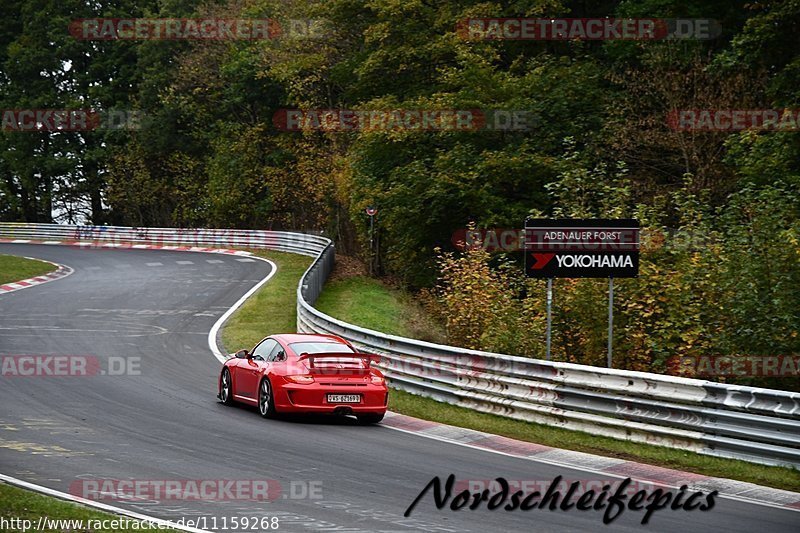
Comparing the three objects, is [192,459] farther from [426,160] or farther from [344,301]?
[426,160]

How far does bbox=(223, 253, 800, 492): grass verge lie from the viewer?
13078 millimetres

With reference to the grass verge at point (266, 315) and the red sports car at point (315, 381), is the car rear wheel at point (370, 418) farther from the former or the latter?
the grass verge at point (266, 315)

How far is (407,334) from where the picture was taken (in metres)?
28.9

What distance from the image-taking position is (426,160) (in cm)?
3816

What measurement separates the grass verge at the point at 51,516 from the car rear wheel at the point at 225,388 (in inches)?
300

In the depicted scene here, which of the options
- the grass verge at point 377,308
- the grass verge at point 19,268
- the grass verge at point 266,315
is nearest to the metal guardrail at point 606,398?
the grass verge at point 266,315

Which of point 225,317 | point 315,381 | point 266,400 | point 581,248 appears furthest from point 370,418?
point 225,317

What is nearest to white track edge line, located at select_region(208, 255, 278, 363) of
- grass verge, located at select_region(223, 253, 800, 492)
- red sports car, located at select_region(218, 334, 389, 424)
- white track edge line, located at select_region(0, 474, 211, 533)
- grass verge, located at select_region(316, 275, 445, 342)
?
grass verge, located at select_region(223, 253, 800, 492)

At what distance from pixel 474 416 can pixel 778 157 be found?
15997 millimetres

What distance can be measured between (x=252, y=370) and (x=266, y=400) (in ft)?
2.42

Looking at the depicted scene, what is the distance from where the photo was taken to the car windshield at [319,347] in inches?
655

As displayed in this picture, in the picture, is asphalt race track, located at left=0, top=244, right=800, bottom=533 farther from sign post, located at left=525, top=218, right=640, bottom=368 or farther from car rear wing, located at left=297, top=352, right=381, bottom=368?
sign post, located at left=525, top=218, right=640, bottom=368

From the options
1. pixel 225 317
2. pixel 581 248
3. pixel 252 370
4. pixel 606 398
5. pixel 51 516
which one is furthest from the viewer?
pixel 225 317

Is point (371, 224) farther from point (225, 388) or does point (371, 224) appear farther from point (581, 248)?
point (581, 248)
